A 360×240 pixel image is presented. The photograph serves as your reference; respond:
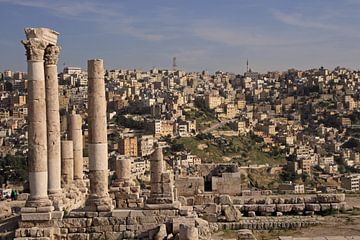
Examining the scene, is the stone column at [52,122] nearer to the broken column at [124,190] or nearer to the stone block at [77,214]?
the stone block at [77,214]

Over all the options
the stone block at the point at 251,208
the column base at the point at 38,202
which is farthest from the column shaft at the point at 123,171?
the column base at the point at 38,202

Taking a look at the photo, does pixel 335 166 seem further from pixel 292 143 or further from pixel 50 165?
pixel 50 165

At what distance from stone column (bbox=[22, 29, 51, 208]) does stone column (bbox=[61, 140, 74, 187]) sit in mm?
4364

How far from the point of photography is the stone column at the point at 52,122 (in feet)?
63.0

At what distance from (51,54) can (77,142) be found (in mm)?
5374

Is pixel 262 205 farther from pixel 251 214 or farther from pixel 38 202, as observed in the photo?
pixel 38 202

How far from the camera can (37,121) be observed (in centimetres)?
1795

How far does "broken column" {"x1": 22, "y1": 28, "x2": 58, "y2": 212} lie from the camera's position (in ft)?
58.2

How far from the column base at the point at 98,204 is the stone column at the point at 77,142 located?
20.3 feet

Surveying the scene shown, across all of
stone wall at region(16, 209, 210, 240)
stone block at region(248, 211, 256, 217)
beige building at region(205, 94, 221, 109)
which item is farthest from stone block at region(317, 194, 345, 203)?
beige building at region(205, 94, 221, 109)

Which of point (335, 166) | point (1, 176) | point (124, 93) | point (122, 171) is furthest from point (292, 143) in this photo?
point (122, 171)

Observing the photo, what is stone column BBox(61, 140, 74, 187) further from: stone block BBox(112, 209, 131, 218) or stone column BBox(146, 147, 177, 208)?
stone block BBox(112, 209, 131, 218)

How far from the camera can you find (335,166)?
89.9 m

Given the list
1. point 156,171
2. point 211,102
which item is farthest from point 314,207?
point 211,102
